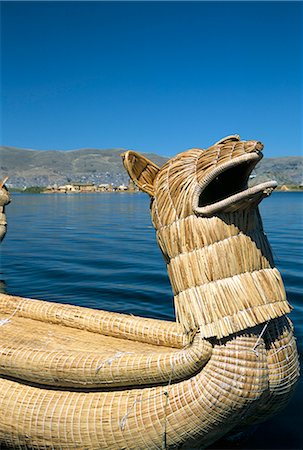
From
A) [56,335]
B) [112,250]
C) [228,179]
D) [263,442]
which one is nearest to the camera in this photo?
[228,179]

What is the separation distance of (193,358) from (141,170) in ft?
4.69

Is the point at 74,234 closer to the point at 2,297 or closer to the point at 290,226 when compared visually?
the point at 290,226

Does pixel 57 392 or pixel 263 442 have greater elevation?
pixel 57 392

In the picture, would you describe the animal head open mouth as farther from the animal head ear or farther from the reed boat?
the reed boat

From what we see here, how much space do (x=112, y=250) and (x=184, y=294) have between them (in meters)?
12.1

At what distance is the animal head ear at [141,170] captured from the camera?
3457 mm

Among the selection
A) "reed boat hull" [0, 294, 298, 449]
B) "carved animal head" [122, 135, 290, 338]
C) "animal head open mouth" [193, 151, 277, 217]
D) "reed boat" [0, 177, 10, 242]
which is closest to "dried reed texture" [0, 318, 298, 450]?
"reed boat hull" [0, 294, 298, 449]

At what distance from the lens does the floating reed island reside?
3.03m

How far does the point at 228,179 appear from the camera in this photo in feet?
11.5

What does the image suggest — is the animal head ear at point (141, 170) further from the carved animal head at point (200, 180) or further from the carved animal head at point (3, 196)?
the carved animal head at point (3, 196)

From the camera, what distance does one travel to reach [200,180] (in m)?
3.11

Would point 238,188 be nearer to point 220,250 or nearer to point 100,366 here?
point 220,250

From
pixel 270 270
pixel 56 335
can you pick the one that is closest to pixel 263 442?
pixel 270 270

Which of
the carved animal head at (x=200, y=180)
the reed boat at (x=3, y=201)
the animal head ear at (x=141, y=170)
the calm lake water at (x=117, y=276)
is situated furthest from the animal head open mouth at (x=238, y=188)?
the reed boat at (x=3, y=201)
